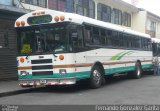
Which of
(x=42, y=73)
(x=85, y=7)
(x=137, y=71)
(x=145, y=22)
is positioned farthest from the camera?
(x=145, y=22)

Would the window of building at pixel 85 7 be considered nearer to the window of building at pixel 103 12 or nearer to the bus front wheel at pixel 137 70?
the window of building at pixel 103 12

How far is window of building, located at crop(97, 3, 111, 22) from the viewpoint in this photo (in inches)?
1108

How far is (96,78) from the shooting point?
14508mm

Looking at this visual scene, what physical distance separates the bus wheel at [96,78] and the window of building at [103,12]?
13586 mm

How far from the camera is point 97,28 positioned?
15.0 meters

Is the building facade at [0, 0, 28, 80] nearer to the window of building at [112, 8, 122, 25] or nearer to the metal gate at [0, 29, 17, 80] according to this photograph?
the metal gate at [0, 29, 17, 80]

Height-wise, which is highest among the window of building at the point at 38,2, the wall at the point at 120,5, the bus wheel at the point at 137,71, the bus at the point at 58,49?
the wall at the point at 120,5

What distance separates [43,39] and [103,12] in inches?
654

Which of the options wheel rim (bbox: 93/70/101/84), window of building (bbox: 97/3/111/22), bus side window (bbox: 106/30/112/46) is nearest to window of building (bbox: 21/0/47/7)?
bus side window (bbox: 106/30/112/46)

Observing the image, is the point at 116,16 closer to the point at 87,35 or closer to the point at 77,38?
the point at 87,35

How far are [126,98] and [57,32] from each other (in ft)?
11.9

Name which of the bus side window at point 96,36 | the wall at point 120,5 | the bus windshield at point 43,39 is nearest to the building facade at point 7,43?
the bus windshield at point 43,39

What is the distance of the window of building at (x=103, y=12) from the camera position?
92.3 feet

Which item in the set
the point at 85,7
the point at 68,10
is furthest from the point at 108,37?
the point at 85,7
